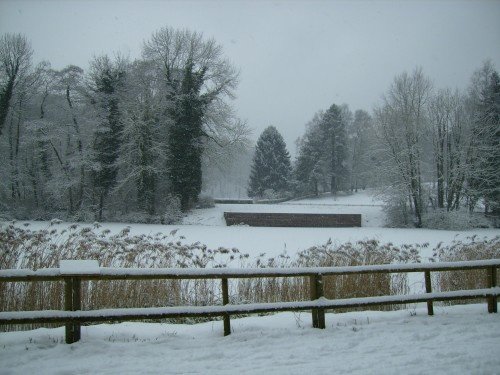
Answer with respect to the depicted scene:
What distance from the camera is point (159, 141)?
33.5 m

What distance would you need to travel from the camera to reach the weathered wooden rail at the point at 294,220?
31300mm

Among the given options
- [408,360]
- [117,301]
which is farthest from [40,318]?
[408,360]

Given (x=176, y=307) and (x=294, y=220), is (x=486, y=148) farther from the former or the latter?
(x=176, y=307)

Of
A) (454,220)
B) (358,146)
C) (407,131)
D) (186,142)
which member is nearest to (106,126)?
(186,142)

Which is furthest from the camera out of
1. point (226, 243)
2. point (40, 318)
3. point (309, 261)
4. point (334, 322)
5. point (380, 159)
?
point (380, 159)

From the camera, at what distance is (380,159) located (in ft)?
111

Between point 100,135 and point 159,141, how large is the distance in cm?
526

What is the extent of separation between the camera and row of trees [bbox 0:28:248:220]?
103ft

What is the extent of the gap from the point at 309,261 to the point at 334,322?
328 cm

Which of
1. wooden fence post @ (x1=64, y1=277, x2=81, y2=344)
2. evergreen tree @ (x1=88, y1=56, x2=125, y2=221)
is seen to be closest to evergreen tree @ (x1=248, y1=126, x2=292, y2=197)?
evergreen tree @ (x1=88, y1=56, x2=125, y2=221)

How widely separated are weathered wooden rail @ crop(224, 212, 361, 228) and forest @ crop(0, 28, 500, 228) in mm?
4166

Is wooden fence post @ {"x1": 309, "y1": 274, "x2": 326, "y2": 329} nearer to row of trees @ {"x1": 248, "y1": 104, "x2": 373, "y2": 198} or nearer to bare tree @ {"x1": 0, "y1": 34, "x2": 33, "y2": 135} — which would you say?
bare tree @ {"x1": 0, "y1": 34, "x2": 33, "y2": 135}

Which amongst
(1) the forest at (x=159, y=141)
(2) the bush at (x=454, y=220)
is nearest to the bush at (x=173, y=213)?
(1) the forest at (x=159, y=141)

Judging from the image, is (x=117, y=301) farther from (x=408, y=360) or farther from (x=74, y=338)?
(x=408, y=360)
